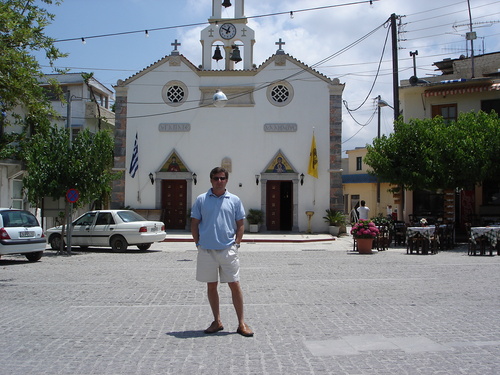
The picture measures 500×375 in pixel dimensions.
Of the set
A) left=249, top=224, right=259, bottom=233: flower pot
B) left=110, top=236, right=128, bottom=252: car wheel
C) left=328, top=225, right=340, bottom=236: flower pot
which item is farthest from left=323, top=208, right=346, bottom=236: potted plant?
left=110, top=236, right=128, bottom=252: car wheel

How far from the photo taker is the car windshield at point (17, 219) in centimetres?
1536

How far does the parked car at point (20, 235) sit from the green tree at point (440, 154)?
1298 cm

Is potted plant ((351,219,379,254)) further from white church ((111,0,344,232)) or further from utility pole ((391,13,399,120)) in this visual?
white church ((111,0,344,232))

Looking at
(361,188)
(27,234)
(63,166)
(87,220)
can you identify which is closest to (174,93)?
(87,220)

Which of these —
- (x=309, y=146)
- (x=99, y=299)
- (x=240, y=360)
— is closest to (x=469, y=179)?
(x=309, y=146)

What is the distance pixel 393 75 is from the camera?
2436 cm

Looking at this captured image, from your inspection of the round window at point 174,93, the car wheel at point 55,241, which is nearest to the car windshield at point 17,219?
the car wheel at point 55,241

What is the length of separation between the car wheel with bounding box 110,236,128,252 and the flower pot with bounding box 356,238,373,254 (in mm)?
7828

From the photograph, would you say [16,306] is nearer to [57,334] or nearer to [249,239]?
[57,334]

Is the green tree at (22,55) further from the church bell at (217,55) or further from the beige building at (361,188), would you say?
the beige building at (361,188)

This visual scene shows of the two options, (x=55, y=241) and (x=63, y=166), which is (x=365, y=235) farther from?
(x=55, y=241)

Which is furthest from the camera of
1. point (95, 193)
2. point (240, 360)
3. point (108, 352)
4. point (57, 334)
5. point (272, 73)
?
point (272, 73)

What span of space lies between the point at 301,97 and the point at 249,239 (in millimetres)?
8160

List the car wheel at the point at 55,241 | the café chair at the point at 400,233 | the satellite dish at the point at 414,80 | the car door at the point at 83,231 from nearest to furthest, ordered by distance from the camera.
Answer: the car door at the point at 83,231, the car wheel at the point at 55,241, the café chair at the point at 400,233, the satellite dish at the point at 414,80
